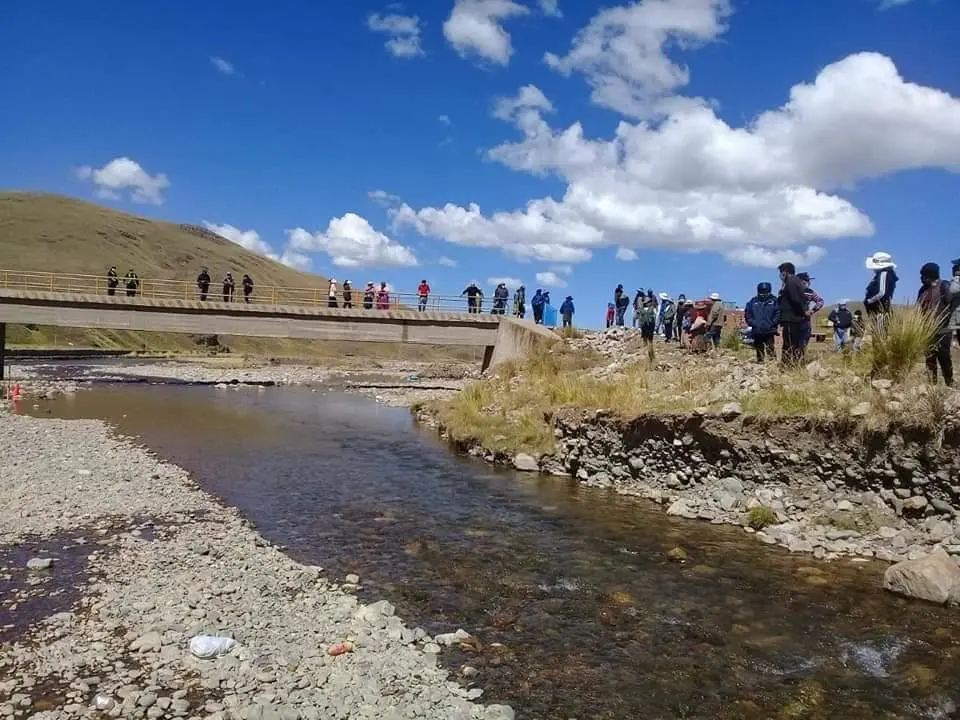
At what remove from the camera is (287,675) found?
702 centimetres

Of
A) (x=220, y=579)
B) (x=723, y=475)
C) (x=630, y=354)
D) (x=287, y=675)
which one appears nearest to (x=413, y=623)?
(x=287, y=675)

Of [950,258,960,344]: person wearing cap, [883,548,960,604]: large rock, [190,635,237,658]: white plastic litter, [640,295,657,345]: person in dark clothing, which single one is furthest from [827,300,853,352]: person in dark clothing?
[190,635,237,658]: white plastic litter

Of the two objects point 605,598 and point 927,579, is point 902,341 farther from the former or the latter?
point 605,598

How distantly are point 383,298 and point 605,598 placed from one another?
1593 inches

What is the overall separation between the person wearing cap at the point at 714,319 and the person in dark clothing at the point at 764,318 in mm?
4382

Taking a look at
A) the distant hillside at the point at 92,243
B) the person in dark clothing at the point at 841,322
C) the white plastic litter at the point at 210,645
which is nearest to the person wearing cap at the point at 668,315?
the person in dark clothing at the point at 841,322

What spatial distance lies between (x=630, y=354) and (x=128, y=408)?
73.5 ft

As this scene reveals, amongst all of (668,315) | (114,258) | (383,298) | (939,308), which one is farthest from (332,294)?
(114,258)

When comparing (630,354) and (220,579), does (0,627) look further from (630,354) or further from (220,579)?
(630,354)

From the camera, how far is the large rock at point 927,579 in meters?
9.41

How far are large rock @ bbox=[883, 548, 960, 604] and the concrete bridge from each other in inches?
1257

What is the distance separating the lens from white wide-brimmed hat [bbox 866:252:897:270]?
14.9 m

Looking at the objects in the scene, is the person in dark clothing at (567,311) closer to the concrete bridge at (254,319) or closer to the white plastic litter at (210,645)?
the concrete bridge at (254,319)

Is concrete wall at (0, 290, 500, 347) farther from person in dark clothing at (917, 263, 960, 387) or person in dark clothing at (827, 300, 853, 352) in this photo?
person in dark clothing at (917, 263, 960, 387)
